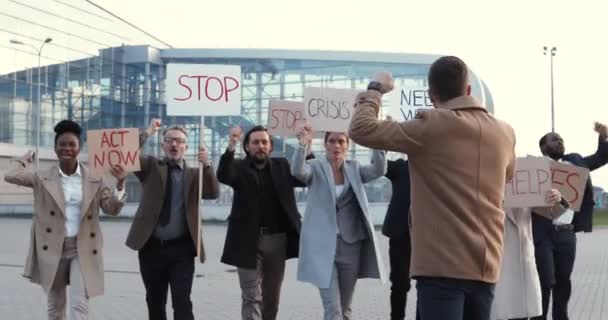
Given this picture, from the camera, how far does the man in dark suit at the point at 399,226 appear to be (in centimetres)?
836

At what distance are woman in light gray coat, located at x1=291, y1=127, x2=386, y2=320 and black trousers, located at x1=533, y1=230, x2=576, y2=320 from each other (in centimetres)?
174

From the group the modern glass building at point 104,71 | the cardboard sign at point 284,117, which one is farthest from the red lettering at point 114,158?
the modern glass building at point 104,71

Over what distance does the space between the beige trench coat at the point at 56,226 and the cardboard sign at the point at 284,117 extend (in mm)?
1757

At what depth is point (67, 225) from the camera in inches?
263

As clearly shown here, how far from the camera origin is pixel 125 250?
1989cm

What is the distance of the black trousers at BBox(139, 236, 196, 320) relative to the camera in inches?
274

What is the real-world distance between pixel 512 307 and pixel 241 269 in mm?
2190

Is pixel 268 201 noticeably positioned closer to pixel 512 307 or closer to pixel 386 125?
pixel 512 307

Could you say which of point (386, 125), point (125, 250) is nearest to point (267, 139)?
point (386, 125)

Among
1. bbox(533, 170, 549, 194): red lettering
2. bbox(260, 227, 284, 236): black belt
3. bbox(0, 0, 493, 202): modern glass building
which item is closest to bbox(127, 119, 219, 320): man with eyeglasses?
bbox(260, 227, 284, 236): black belt

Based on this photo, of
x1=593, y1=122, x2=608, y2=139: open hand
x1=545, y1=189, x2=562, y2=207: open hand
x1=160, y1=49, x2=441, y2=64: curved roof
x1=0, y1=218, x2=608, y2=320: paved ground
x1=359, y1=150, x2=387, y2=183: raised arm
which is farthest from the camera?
x1=160, y1=49, x2=441, y2=64: curved roof

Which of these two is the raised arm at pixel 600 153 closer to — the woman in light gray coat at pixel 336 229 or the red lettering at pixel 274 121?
the woman in light gray coat at pixel 336 229

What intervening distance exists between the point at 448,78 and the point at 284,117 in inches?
158

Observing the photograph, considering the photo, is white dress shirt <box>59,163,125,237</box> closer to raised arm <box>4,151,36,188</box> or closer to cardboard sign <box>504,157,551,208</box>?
raised arm <box>4,151,36,188</box>
